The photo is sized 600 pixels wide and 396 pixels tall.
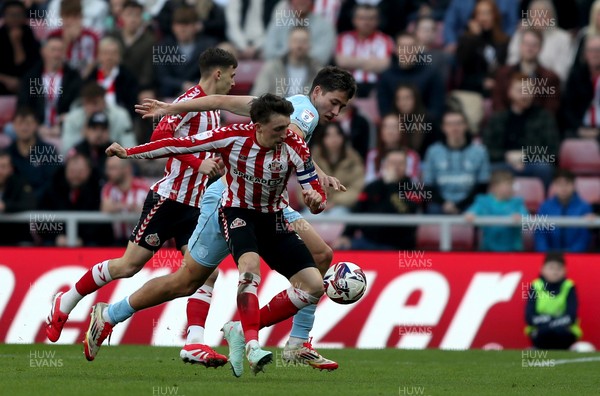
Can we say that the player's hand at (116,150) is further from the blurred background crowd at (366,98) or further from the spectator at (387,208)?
the spectator at (387,208)

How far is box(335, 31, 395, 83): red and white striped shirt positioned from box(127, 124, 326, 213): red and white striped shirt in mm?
8794

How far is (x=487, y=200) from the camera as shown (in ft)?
51.2

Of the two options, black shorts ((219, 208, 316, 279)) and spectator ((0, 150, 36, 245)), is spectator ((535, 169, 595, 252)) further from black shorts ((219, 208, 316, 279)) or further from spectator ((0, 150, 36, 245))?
black shorts ((219, 208, 316, 279))

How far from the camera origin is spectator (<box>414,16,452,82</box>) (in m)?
17.7

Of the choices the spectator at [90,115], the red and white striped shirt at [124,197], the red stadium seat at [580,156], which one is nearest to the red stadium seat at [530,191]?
the red stadium seat at [580,156]

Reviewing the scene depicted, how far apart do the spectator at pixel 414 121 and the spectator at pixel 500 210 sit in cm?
152

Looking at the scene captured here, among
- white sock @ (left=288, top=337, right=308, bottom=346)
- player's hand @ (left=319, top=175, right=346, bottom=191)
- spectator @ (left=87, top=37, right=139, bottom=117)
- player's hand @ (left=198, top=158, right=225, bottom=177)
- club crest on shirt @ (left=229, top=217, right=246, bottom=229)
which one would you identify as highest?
player's hand @ (left=198, top=158, right=225, bottom=177)

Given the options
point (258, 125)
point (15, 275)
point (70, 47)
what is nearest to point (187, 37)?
point (70, 47)

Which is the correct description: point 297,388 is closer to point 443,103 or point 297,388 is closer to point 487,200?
point 487,200

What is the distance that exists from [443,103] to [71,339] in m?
6.16

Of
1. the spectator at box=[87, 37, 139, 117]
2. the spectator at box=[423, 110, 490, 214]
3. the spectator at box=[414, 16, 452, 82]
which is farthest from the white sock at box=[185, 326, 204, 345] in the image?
the spectator at box=[414, 16, 452, 82]

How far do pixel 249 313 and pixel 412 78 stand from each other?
8.62 meters

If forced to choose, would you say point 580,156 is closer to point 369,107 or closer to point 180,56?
point 369,107

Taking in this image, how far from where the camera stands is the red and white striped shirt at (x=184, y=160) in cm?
1065
